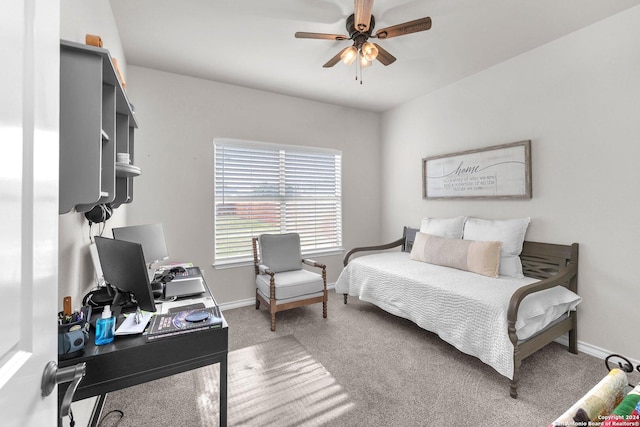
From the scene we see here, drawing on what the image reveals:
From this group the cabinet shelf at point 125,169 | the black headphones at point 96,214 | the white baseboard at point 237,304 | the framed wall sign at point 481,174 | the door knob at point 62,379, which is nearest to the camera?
the door knob at point 62,379

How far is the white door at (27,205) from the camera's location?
48 cm

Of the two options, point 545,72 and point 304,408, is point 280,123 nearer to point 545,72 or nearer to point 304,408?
point 545,72

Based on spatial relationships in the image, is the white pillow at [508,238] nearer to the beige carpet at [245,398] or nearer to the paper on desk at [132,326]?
the beige carpet at [245,398]

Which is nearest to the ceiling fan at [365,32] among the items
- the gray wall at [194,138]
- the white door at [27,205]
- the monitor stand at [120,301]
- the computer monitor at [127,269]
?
the gray wall at [194,138]

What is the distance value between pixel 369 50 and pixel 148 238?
7.75 feet

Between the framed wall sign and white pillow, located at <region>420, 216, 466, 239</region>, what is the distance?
320 mm

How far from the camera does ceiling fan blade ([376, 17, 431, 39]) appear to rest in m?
1.94

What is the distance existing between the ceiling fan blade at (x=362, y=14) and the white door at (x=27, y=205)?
5.55 ft

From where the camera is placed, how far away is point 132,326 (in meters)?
1.24

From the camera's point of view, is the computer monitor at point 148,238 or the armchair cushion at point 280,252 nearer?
the computer monitor at point 148,238

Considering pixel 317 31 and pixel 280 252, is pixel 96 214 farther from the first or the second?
pixel 317 31

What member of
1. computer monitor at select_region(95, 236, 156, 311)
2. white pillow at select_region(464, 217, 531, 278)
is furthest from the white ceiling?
computer monitor at select_region(95, 236, 156, 311)

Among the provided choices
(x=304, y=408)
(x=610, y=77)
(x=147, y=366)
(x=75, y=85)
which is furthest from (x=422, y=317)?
(x=75, y=85)

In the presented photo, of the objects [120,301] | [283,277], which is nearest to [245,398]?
[120,301]
